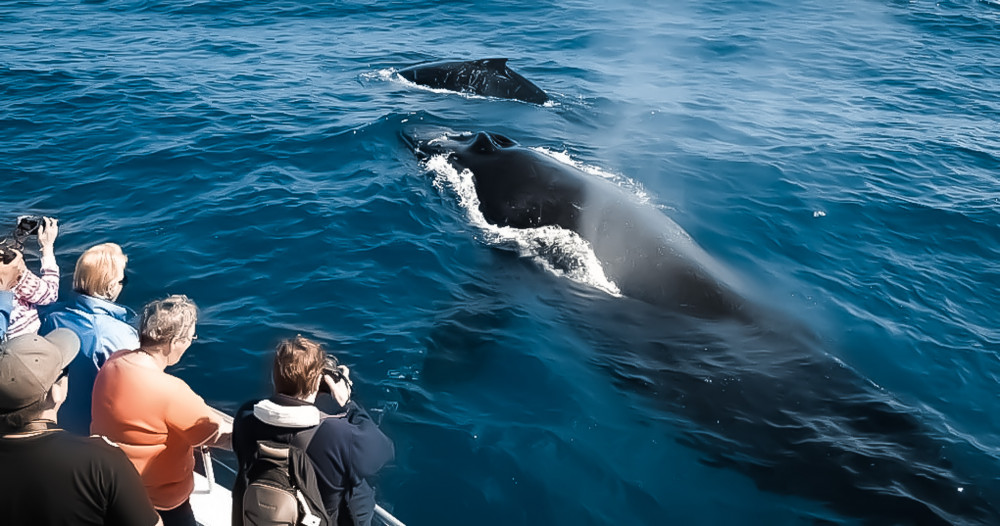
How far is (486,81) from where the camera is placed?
2161cm

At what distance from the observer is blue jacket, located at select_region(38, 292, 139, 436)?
6.01 m

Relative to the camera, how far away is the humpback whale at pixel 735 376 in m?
8.35

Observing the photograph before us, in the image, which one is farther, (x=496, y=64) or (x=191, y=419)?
(x=496, y=64)

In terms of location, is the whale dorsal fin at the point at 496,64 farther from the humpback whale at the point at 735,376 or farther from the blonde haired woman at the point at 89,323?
the blonde haired woman at the point at 89,323

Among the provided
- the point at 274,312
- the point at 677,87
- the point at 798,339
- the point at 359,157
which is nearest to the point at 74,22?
the point at 359,157

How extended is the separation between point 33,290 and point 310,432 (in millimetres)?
3999

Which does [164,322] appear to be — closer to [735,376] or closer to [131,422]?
[131,422]

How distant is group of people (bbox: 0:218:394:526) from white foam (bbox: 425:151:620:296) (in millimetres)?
6784

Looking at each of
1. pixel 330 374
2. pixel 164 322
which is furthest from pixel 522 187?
pixel 164 322

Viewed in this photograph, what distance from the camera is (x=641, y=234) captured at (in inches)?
484

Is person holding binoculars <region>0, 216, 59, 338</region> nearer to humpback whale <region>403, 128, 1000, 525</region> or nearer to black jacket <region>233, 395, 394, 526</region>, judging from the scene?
black jacket <region>233, 395, 394, 526</region>

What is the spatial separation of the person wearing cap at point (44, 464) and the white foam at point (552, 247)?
27.6 feet

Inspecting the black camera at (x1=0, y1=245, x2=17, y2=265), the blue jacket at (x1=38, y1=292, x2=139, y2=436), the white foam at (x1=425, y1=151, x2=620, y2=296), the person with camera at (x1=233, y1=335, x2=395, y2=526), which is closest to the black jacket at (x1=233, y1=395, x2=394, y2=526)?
the person with camera at (x1=233, y1=335, x2=395, y2=526)

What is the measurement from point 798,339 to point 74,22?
28757mm
